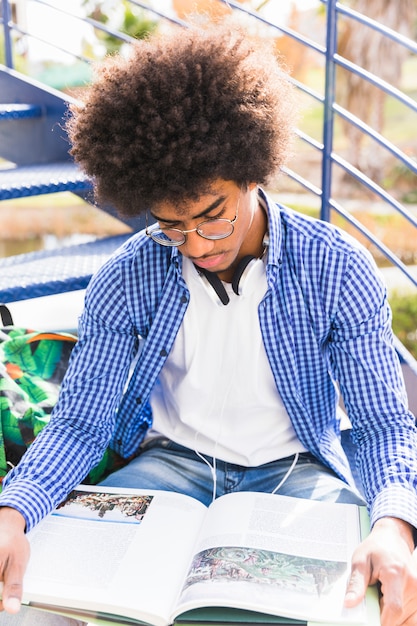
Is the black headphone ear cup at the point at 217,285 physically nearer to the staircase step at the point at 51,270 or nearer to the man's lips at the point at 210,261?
the man's lips at the point at 210,261

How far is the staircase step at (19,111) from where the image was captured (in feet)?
8.95

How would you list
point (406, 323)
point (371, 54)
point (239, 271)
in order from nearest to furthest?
point (239, 271) → point (406, 323) → point (371, 54)

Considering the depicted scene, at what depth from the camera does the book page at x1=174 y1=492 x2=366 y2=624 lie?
115 cm

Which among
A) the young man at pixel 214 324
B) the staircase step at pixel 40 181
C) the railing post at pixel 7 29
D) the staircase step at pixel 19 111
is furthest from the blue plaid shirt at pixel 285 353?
the railing post at pixel 7 29

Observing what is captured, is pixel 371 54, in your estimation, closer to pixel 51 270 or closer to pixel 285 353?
pixel 51 270

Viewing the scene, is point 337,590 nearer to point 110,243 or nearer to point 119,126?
point 119,126

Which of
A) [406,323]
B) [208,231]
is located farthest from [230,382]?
[406,323]

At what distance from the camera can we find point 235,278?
1.63 metres

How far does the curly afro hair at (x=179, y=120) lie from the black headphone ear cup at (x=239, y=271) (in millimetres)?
185

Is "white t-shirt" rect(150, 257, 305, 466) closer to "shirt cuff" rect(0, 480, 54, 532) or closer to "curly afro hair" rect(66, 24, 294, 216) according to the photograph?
"curly afro hair" rect(66, 24, 294, 216)

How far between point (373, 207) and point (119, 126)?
911 centimetres

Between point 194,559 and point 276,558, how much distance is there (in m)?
0.14

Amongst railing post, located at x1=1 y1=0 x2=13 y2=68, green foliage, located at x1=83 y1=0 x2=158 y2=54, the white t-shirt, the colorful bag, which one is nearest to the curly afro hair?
the white t-shirt

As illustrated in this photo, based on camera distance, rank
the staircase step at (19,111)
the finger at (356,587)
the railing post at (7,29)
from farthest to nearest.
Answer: the railing post at (7,29)
the staircase step at (19,111)
the finger at (356,587)
